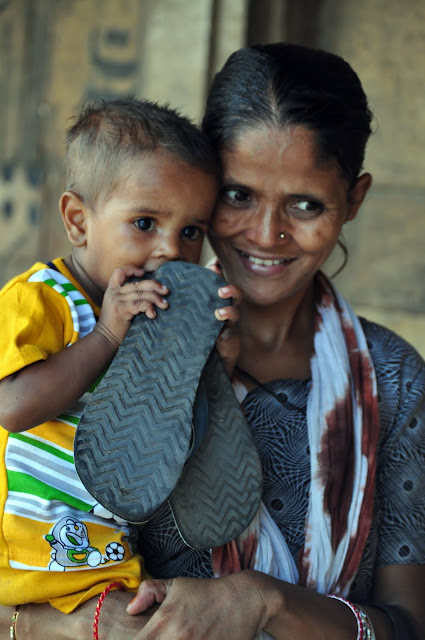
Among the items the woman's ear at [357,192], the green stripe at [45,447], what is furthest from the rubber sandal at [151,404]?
the woman's ear at [357,192]

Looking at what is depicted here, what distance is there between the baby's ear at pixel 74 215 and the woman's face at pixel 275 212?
12.9 inches

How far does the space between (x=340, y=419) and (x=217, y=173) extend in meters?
0.67

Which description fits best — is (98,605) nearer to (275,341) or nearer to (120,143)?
(275,341)

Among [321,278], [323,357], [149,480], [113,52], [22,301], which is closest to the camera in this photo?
[149,480]

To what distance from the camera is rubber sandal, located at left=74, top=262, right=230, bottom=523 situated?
1535 mm

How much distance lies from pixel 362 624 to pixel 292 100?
3.97 ft

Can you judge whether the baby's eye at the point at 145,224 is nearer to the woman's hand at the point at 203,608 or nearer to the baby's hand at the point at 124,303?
the baby's hand at the point at 124,303

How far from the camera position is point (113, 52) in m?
3.86

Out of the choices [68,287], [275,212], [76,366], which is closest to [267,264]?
[275,212]

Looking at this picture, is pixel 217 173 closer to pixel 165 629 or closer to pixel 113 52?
pixel 165 629

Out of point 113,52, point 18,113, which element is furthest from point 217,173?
point 18,113

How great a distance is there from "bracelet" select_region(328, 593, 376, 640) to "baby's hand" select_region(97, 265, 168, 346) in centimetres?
77

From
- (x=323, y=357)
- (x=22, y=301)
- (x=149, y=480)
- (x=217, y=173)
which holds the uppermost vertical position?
(x=217, y=173)

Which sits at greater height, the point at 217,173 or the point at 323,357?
the point at 217,173
